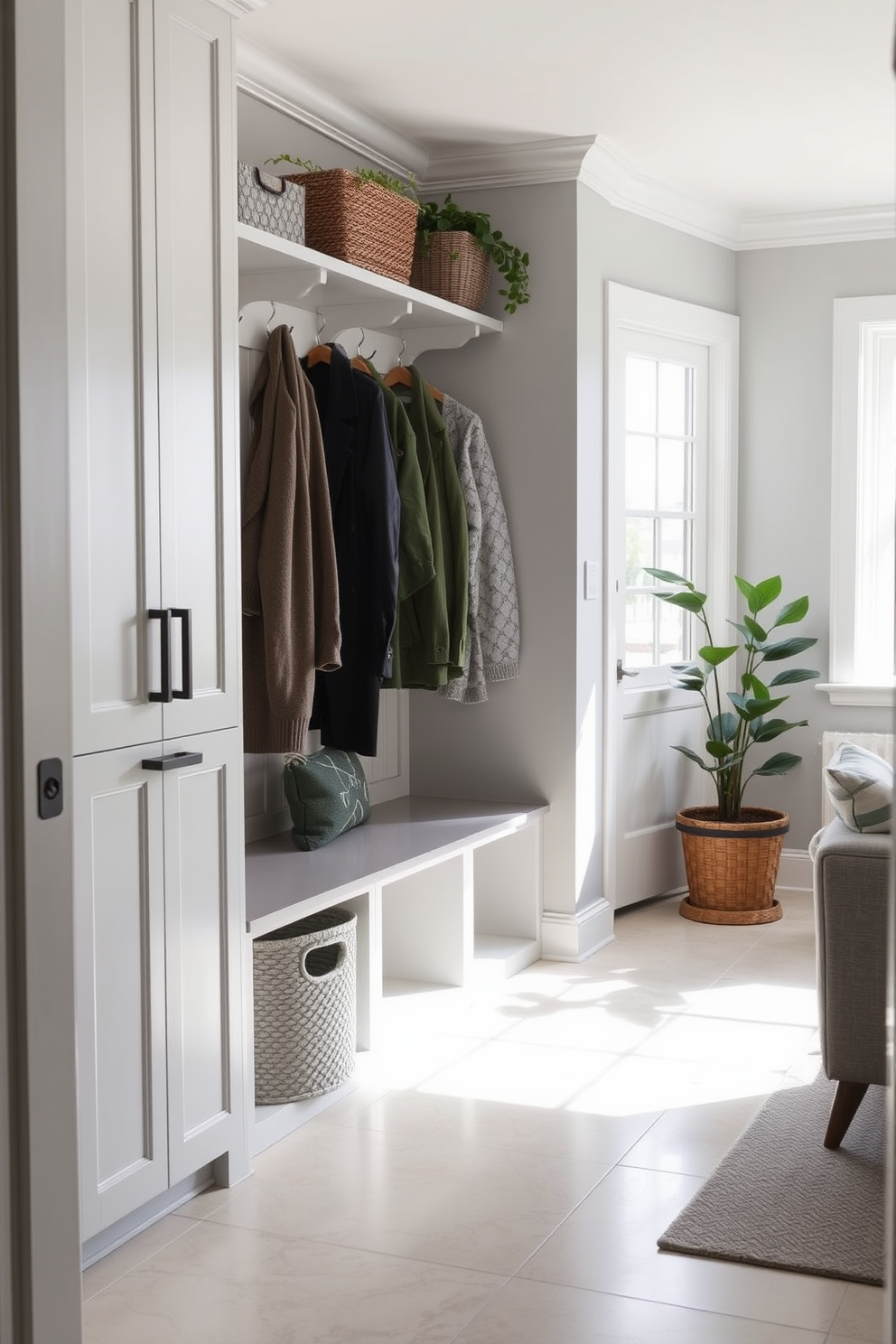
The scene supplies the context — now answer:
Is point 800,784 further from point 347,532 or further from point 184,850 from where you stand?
point 184,850

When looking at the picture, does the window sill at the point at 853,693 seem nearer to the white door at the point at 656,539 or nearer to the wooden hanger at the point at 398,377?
the white door at the point at 656,539

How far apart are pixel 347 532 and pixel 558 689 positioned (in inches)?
40.7

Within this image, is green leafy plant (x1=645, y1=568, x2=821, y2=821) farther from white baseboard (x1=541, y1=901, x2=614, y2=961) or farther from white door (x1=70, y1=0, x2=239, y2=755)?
white door (x1=70, y1=0, x2=239, y2=755)

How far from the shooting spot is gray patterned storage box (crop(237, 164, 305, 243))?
3137 millimetres

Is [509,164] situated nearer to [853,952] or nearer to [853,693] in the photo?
[853,693]

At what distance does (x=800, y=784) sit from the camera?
528 cm

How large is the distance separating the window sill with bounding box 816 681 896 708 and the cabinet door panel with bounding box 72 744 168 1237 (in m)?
3.35

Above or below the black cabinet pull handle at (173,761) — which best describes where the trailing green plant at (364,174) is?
above

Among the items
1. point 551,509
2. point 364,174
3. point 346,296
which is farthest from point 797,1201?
point 364,174

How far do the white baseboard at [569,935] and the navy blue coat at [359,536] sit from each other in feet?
3.48

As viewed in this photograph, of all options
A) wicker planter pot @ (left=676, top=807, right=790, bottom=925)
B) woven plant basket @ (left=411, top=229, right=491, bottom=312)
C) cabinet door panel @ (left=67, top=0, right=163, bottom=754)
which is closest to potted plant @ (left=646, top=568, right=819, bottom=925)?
wicker planter pot @ (left=676, top=807, right=790, bottom=925)

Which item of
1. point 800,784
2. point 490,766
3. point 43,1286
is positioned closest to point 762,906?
point 800,784

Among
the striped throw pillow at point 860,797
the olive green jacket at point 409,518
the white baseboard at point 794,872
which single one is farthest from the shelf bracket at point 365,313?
the white baseboard at point 794,872

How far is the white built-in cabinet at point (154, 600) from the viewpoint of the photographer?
231 centimetres
